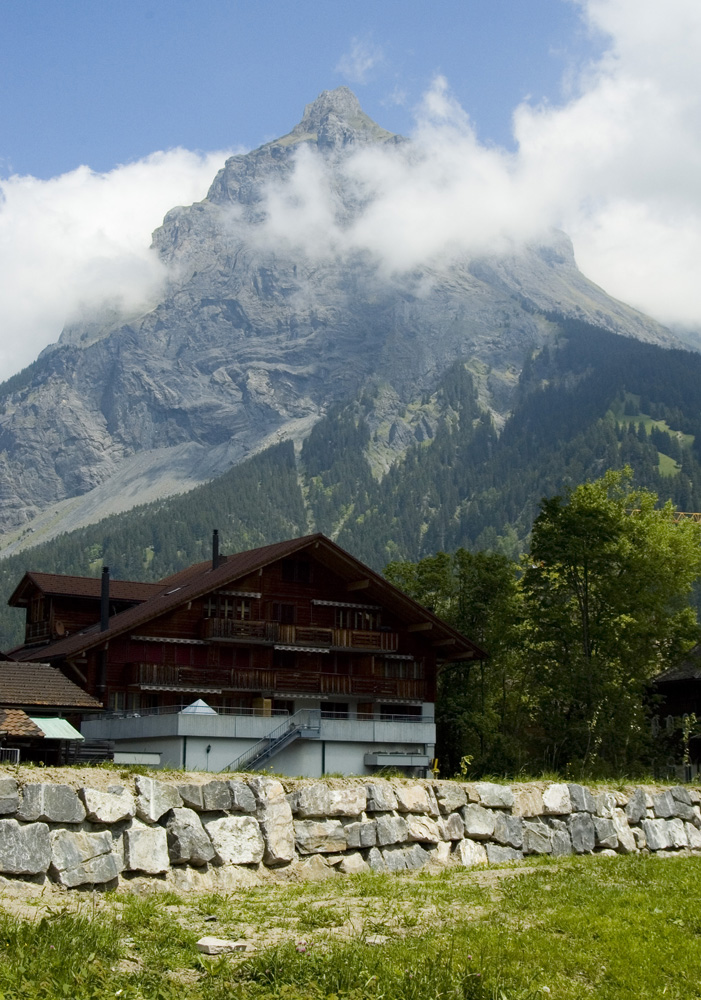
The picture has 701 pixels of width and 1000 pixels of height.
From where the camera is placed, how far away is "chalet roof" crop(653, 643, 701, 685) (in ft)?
202

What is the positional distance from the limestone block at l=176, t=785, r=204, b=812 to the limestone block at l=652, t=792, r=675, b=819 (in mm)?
12101

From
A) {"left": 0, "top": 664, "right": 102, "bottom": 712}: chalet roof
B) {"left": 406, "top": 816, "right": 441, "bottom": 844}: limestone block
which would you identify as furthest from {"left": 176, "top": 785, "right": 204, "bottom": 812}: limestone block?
{"left": 0, "top": 664, "right": 102, "bottom": 712}: chalet roof

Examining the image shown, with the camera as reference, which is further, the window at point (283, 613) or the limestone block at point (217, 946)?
the window at point (283, 613)

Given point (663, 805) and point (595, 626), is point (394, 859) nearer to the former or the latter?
point (663, 805)

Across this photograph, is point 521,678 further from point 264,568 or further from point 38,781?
point 38,781

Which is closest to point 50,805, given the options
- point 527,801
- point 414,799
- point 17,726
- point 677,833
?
point 414,799

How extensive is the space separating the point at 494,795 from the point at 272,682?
33.8 meters

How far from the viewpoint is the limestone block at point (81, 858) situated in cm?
1731

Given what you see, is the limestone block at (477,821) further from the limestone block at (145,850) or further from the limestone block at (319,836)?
the limestone block at (145,850)

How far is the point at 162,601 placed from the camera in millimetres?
56906

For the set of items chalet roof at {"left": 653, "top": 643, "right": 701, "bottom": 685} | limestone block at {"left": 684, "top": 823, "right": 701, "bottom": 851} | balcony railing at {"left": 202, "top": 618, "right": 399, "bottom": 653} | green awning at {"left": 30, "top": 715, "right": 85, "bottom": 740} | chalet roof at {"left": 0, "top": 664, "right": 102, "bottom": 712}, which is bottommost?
limestone block at {"left": 684, "top": 823, "right": 701, "bottom": 851}

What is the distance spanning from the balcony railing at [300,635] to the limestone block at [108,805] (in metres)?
37.1

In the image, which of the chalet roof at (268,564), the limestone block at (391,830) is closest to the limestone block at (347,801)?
the limestone block at (391,830)

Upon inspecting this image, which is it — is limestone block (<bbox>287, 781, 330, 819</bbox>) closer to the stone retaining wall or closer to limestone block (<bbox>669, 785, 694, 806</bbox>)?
the stone retaining wall
